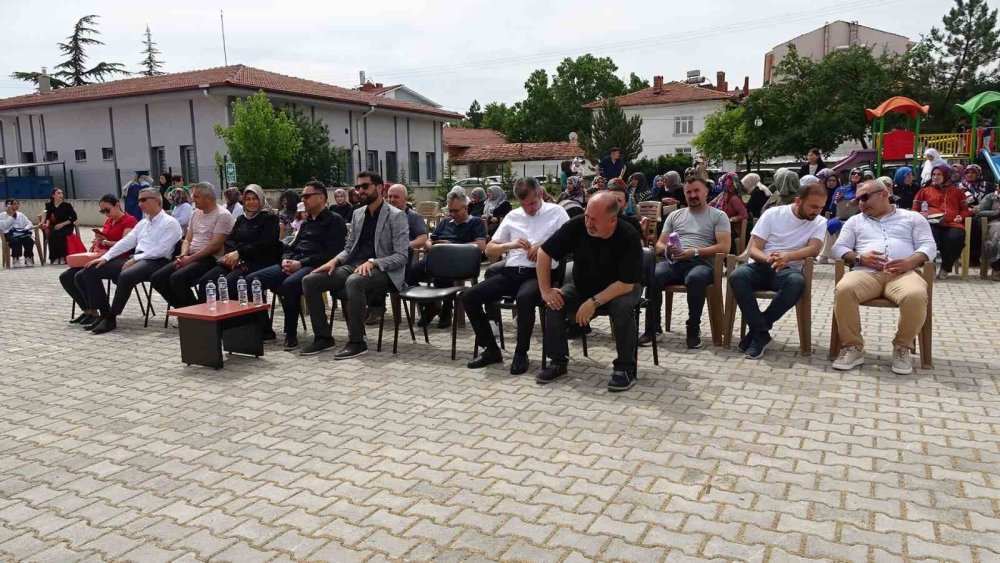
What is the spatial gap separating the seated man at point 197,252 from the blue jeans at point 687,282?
14.1ft

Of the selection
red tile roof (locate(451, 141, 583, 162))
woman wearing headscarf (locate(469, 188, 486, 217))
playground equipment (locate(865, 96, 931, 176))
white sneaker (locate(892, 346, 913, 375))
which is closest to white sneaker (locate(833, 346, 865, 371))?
white sneaker (locate(892, 346, 913, 375))

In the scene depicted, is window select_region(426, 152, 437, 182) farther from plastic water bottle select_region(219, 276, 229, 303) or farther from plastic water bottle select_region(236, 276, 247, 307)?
plastic water bottle select_region(236, 276, 247, 307)

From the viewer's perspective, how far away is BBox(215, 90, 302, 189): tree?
893 inches

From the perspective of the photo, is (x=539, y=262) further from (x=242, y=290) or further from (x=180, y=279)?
(x=180, y=279)

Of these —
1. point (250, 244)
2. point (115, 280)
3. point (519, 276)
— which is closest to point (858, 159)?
point (519, 276)

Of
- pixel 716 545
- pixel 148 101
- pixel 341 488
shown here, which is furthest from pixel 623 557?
pixel 148 101

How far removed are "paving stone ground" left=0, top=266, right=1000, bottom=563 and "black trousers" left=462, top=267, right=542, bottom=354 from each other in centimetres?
33

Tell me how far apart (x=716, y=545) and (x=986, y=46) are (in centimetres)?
5097

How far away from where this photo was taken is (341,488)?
3.49 m

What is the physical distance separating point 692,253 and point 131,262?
18.9 ft

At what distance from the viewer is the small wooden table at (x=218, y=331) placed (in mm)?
5754

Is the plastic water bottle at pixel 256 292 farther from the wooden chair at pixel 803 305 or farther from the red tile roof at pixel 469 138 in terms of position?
the red tile roof at pixel 469 138

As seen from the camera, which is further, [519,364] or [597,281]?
[519,364]

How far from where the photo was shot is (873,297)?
5.45 metres
